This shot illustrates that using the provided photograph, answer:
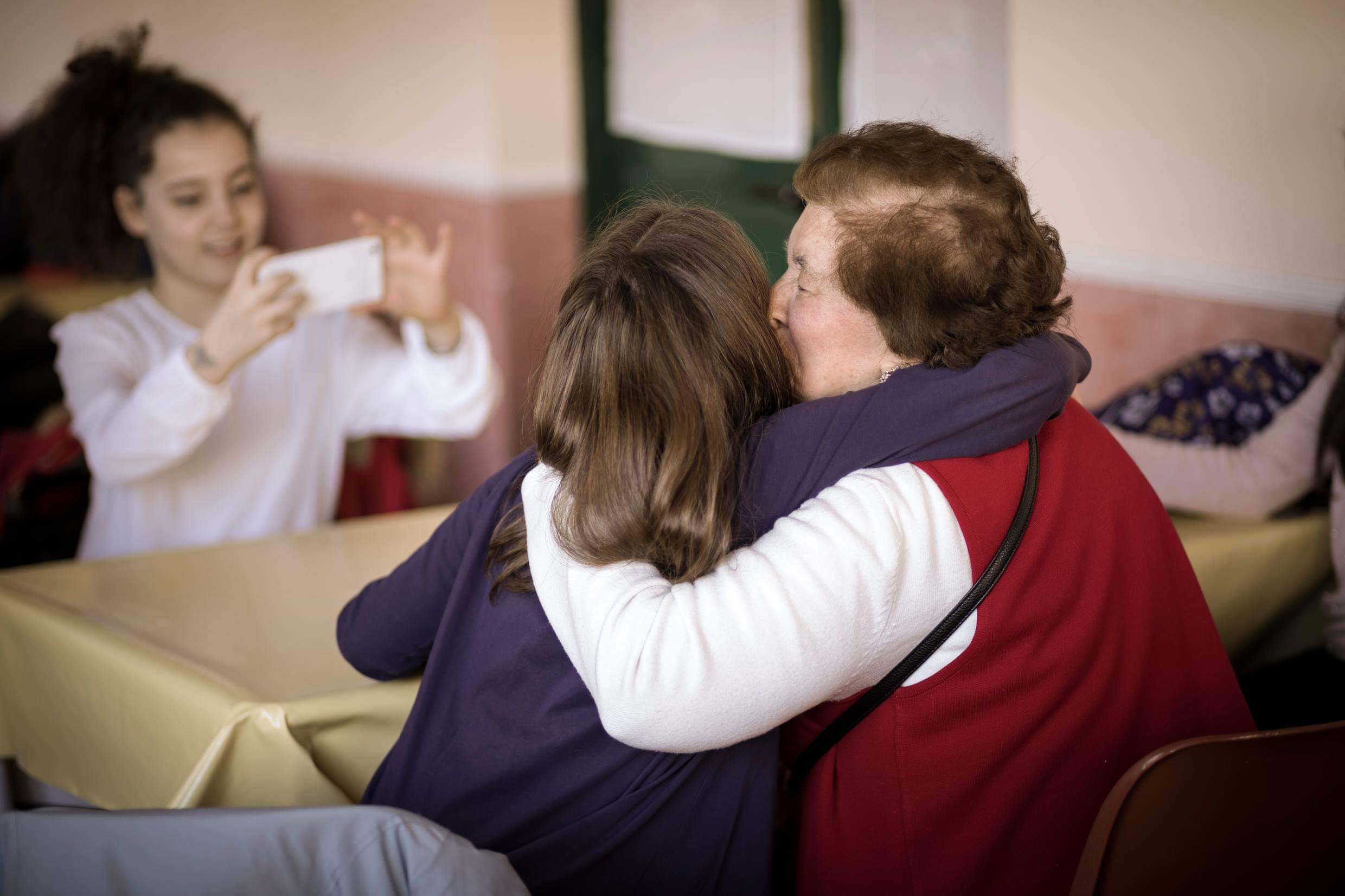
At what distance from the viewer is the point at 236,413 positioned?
2518mm

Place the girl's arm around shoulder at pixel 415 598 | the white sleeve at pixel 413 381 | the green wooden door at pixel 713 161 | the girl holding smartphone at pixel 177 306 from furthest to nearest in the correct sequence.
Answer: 1. the green wooden door at pixel 713 161
2. the white sleeve at pixel 413 381
3. the girl holding smartphone at pixel 177 306
4. the girl's arm around shoulder at pixel 415 598

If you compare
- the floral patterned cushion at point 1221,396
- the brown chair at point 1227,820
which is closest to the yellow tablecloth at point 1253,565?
the floral patterned cushion at point 1221,396

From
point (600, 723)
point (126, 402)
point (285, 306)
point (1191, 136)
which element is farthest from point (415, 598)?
point (1191, 136)

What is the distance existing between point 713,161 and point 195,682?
2815 millimetres

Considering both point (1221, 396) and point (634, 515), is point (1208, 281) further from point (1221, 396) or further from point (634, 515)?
point (634, 515)

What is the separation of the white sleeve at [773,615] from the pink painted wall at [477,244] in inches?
102

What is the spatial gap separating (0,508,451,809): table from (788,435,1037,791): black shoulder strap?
0.55 m

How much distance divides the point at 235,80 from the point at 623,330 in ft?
9.36

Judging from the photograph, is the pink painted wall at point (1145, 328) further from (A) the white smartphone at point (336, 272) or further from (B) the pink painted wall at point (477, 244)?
(B) the pink painted wall at point (477, 244)

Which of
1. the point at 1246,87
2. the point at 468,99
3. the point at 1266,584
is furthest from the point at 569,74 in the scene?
the point at 1266,584

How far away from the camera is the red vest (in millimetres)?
939

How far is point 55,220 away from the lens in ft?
8.04

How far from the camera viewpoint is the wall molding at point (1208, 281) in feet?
7.21

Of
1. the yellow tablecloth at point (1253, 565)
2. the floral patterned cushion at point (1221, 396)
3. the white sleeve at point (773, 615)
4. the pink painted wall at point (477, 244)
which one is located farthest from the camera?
the pink painted wall at point (477, 244)
